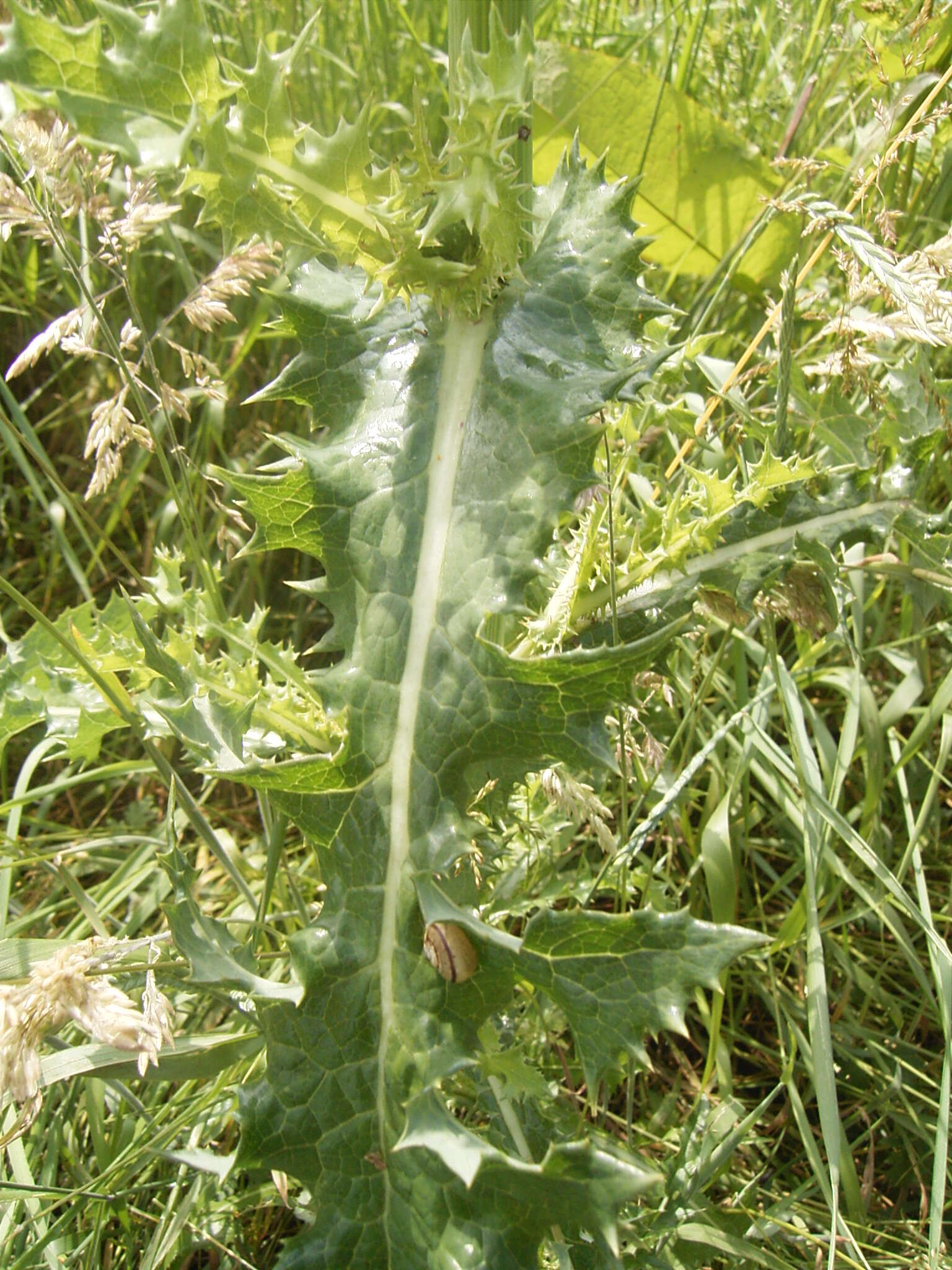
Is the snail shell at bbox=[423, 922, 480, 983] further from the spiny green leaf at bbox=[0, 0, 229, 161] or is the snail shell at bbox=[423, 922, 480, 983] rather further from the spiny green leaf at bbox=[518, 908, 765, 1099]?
the spiny green leaf at bbox=[0, 0, 229, 161]

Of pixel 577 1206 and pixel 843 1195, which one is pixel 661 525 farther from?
pixel 843 1195

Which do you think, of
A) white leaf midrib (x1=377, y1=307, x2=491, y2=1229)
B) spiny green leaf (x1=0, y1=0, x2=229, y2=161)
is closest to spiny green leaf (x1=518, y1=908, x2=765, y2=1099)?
white leaf midrib (x1=377, y1=307, x2=491, y2=1229)

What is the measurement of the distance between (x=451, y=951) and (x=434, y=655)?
16.0 inches

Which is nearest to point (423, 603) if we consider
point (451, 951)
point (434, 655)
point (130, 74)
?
point (434, 655)

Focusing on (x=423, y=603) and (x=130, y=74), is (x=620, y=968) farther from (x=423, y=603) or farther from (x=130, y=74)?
(x=130, y=74)

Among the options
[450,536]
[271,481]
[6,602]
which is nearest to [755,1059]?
[450,536]

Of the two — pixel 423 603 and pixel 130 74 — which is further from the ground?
pixel 130 74

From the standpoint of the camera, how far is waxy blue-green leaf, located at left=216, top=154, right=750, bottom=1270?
1338 millimetres

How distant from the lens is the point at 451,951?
138cm

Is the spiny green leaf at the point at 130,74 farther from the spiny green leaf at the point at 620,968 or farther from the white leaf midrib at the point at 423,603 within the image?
the spiny green leaf at the point at 620,968

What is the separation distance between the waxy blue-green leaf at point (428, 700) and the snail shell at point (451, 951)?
0.05 feet

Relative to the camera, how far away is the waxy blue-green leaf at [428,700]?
1338mm

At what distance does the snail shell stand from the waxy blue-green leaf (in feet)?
0.05

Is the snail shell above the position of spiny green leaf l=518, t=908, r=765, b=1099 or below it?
below
